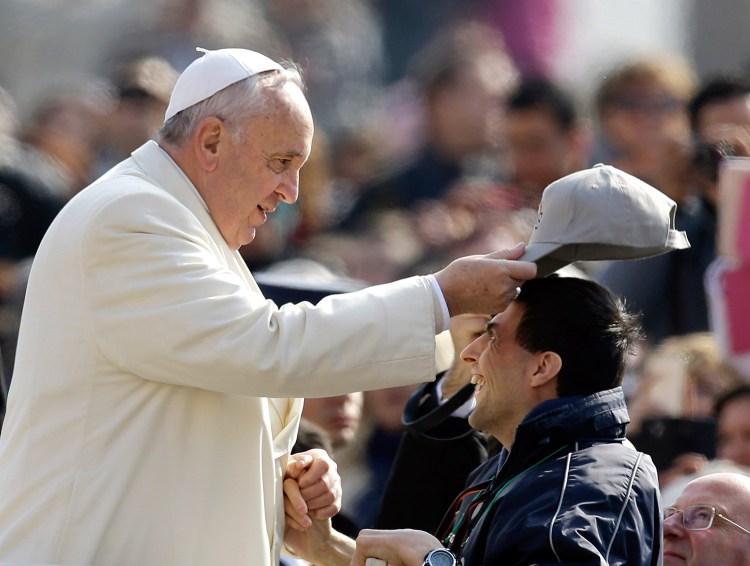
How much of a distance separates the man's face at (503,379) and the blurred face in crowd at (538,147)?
293 cm

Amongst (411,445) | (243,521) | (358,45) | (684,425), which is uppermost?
(358,45)

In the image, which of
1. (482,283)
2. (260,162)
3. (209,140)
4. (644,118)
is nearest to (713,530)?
(482,283)

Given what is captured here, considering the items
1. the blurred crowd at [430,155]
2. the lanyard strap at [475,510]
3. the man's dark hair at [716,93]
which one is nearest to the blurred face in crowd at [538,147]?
the blurred crowd at [430,155]

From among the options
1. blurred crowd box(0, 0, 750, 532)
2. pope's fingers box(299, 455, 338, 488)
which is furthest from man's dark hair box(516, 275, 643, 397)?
blurred crowd box(0, 0, 750, 532)

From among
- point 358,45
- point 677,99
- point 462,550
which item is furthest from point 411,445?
point 358,45

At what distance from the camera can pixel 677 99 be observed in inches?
241

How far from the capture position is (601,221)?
3.12m

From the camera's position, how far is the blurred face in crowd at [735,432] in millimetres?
5043

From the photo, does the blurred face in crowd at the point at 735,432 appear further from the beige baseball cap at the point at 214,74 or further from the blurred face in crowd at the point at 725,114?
Answer: the beige baseball cap at the point at 214,74

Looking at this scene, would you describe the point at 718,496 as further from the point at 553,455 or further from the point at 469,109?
the point at 469,109

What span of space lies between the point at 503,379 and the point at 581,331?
237 mm

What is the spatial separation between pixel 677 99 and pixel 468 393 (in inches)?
101

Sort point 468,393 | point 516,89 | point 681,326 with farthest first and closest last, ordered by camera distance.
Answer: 1. point 516,89
2. point 681,326
3. point 468,393

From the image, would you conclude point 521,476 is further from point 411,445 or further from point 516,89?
point 516,89
